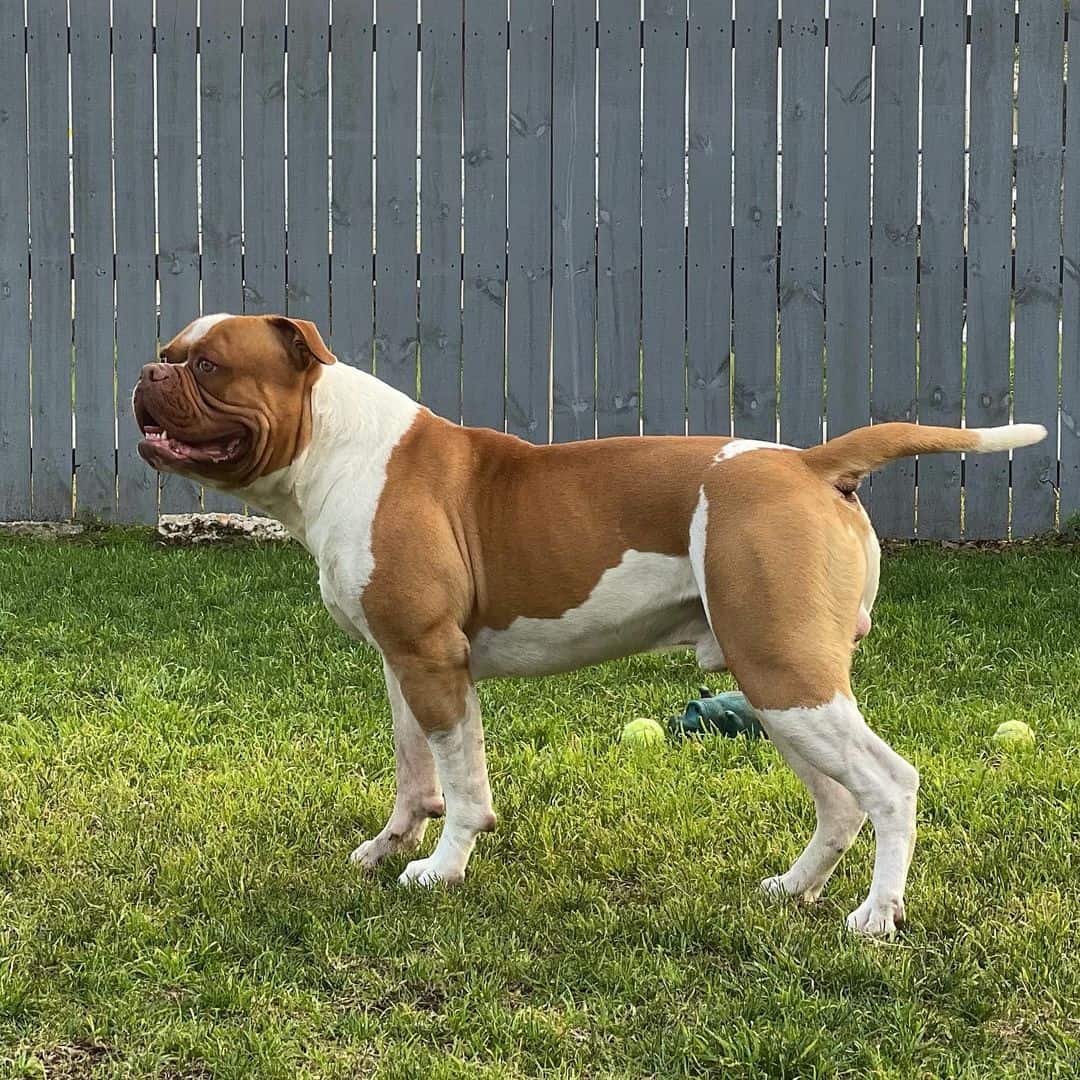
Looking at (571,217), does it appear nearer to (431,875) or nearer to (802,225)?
(802,225)

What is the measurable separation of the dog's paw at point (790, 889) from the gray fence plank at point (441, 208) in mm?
4790

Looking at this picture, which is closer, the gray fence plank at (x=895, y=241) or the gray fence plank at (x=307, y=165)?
the gray fence plank at (x=895, y=241)

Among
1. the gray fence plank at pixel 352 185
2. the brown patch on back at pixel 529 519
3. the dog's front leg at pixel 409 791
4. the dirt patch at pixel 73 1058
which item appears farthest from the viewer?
the gray fence plank at pixel 352 185

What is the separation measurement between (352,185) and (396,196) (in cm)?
27

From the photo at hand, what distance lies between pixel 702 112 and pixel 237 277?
2820mm

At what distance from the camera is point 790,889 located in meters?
3.28

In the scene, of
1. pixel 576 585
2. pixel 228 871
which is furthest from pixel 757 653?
pixel 228 871

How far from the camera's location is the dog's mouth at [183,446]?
343 centimetres

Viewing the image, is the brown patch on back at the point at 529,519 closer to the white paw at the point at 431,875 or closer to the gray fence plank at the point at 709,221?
the white paw at the point at 431,875

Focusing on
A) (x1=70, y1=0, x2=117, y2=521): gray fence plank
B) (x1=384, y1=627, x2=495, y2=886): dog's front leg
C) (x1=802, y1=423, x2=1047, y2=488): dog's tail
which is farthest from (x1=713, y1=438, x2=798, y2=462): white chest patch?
(x1=70, y1=0, x2=117, y2=521): gray fence plank

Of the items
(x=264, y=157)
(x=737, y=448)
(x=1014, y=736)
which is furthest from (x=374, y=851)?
(x=264, y=157)

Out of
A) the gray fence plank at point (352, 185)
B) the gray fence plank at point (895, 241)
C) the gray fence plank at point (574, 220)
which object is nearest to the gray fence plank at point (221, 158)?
the gray fence plank at point (352, 185)

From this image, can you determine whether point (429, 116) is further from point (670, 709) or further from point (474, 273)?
point (670, 709)

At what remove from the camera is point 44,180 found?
7.88 metres
